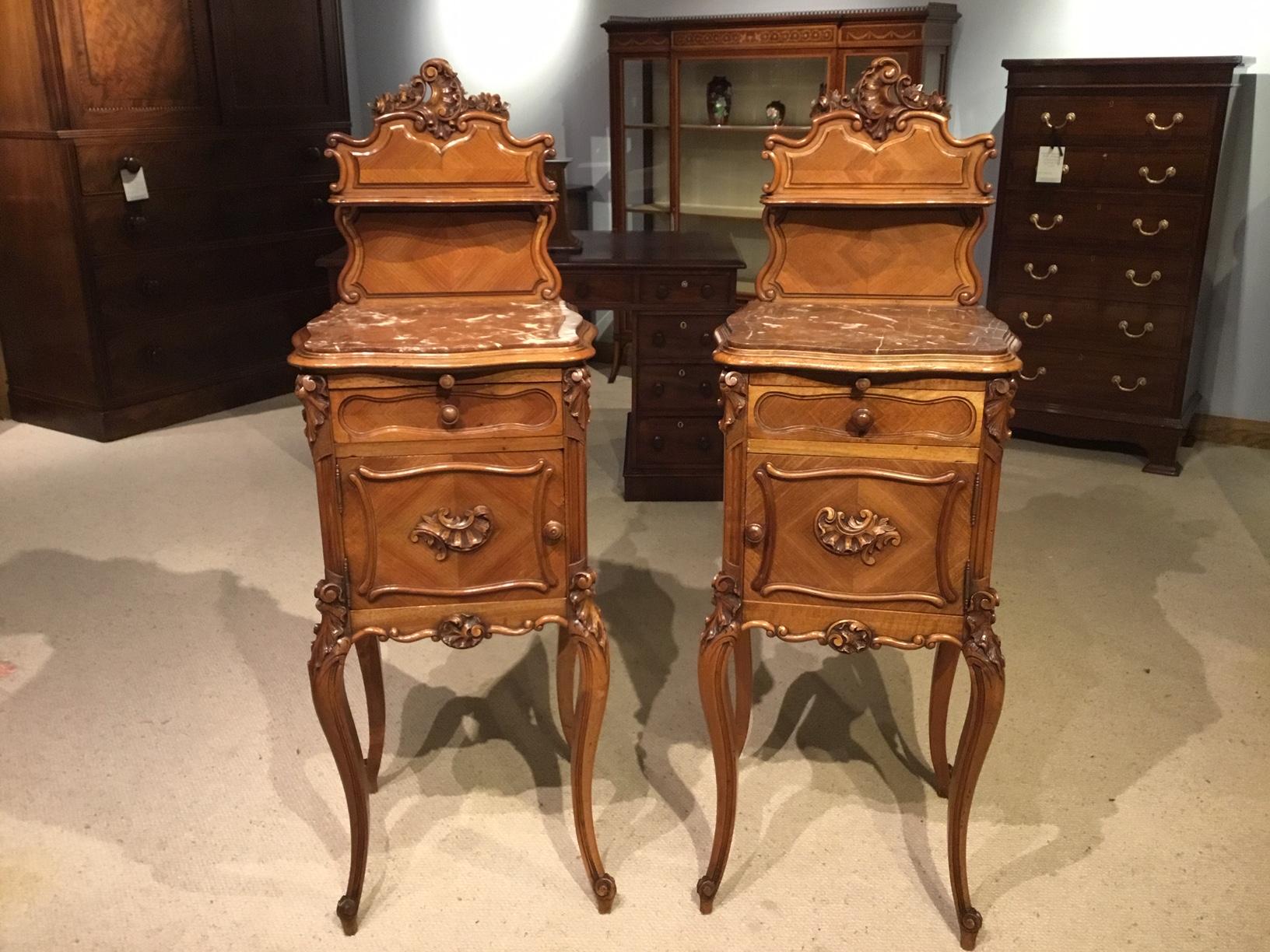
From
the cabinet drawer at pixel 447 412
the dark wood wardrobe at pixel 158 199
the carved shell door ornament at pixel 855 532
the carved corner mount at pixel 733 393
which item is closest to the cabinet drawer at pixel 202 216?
the dark wood wardrobe at pixel 158 199

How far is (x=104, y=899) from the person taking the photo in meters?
2.17

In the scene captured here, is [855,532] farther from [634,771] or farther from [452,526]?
[634,771]

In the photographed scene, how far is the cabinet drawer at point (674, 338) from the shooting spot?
13.1 ft

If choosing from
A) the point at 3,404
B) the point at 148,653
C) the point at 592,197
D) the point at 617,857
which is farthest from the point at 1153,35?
the point at 3,404

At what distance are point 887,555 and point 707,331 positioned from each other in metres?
2.19

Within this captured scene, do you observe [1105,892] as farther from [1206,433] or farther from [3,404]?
[3,404]

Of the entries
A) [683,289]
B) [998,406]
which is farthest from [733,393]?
[683,289]

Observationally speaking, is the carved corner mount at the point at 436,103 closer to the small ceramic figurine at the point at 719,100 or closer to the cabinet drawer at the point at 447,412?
the cabinet drawer at the point at 447,412

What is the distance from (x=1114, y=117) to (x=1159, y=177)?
28 centimetres

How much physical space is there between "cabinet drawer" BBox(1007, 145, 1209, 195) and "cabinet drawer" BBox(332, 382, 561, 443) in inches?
124

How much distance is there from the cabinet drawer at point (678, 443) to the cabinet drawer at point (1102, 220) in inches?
58.0

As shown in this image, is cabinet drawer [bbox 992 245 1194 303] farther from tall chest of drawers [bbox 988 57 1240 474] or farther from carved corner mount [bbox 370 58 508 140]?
carved corner mount [bbox 370 58 508 140]

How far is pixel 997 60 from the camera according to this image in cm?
491

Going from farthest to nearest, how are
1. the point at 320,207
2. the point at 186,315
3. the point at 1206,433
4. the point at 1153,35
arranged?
the point at 320,207
the point at 186,315
the point at 1206,433
the point at 1153,35
